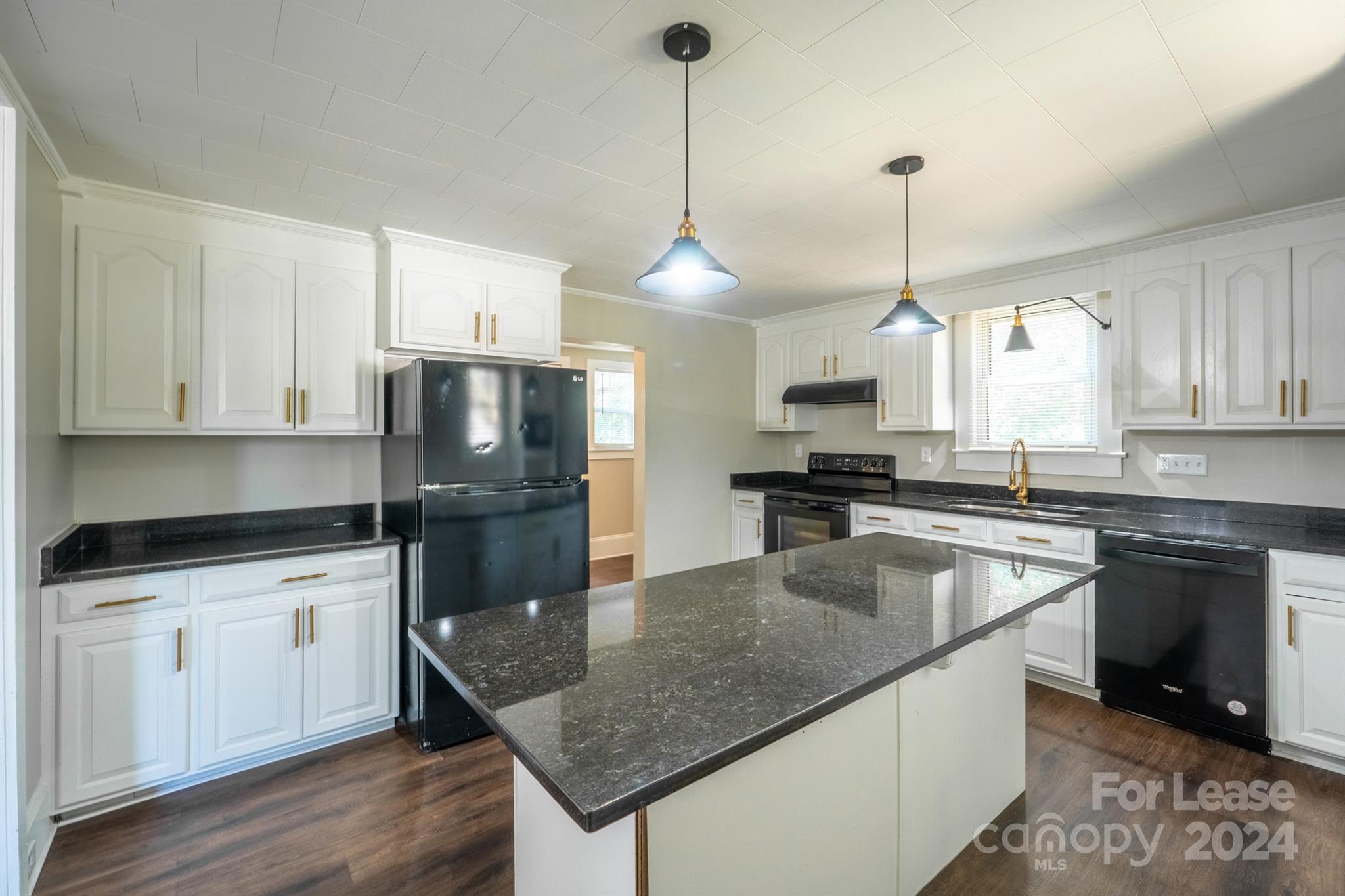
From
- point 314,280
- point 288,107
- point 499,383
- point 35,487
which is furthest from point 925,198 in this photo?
point 35,487

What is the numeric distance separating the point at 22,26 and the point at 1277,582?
430cm

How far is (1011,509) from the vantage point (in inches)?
128

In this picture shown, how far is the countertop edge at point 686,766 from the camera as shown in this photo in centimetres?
72

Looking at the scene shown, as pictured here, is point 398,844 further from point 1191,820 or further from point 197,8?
point 1191,820

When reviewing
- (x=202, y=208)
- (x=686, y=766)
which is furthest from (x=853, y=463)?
(x=202, y=208)

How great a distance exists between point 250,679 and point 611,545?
13.4ft

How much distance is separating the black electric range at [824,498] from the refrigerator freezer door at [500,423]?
5.66 feet

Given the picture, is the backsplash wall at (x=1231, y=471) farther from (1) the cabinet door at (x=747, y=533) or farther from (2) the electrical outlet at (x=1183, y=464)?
(1) the cabinet door at (x=747, y=533)

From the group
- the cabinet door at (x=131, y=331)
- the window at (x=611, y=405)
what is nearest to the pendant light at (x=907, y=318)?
the cabinet door at (x=131, y=331)

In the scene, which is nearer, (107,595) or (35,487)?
(35,487)

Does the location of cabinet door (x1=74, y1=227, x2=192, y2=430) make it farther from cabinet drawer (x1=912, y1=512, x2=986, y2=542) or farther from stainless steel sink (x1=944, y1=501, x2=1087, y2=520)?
stainless steel sink (x1=944, y1=501, x2=1087, y2=520)

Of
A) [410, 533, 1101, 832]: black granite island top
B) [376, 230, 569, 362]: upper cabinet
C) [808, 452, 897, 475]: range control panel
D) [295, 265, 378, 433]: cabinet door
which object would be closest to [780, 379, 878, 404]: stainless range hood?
[808, 452, 897, 475]: range control panel

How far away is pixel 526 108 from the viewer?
176 centimetres

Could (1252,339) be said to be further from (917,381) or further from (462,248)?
(462,248)
